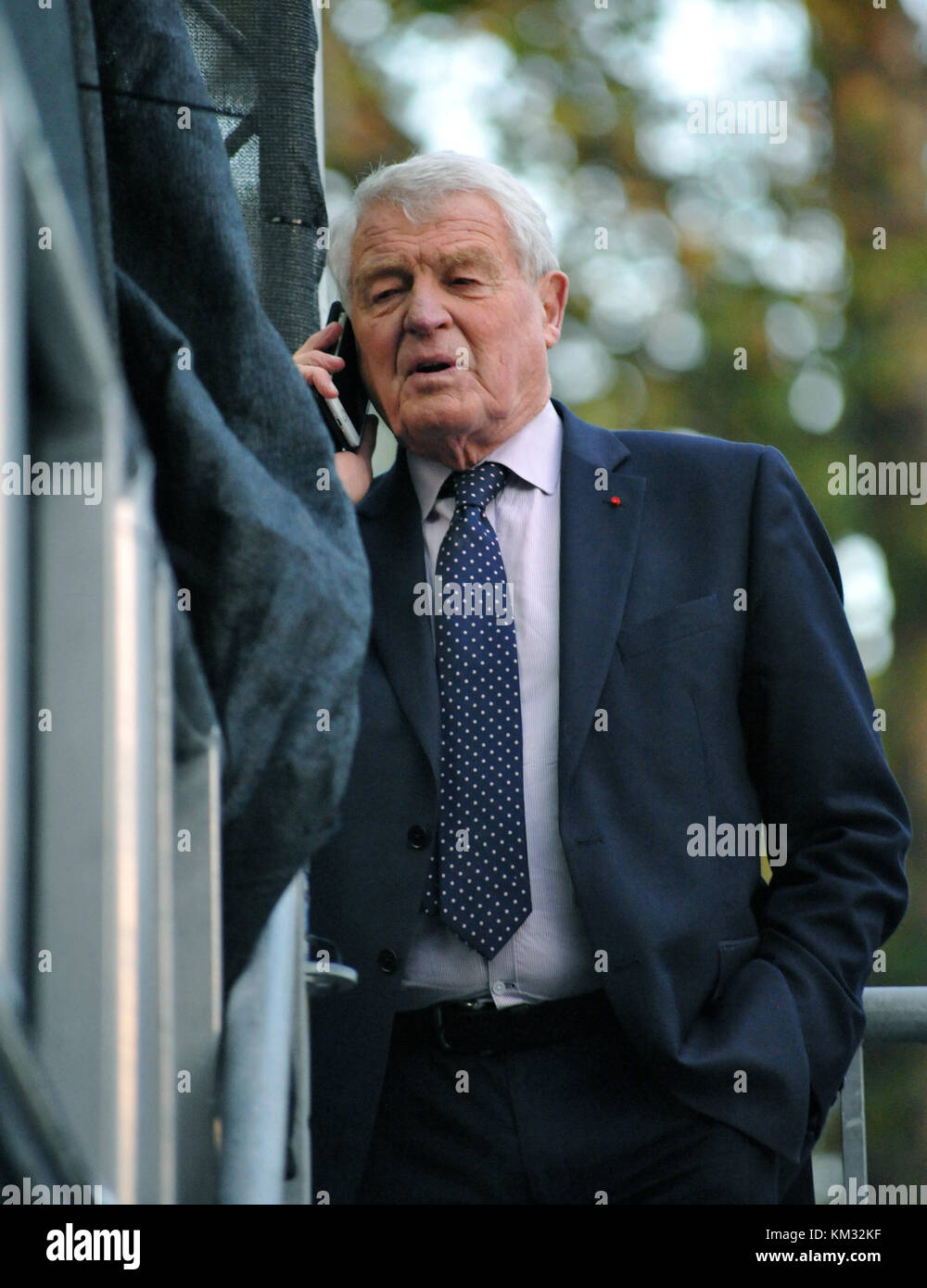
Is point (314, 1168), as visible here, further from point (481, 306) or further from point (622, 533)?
point (481, 306)

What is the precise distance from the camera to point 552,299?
3053 millimetres

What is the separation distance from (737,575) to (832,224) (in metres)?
8.78

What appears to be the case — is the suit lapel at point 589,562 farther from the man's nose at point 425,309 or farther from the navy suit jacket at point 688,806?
the man's nose at point 425,309

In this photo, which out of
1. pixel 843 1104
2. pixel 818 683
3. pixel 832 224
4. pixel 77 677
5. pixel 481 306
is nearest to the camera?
pixel 77 677

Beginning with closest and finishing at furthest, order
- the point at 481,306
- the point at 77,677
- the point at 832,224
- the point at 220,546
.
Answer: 1. the point at 77,677
2. the point at 220,546
3. the point at 481,306
4. the point at 832,224

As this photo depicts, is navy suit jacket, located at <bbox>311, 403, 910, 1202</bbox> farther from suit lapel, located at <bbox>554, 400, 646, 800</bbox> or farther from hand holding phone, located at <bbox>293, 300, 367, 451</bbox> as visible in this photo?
hand holding phone, located at <bbox>293, 300, 367, 451</bbox>

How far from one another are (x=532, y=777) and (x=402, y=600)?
34cm

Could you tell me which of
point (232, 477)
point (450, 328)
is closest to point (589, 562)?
point (450, 328)

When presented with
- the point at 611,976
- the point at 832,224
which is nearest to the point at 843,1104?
the point at 611,976

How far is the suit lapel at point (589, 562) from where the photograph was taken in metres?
2.46

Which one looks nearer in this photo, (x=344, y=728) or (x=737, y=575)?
(x=344, y=728)

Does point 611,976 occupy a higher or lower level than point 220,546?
lower

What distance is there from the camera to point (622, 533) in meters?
2.65

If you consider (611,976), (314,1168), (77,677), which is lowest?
(314,1168)
